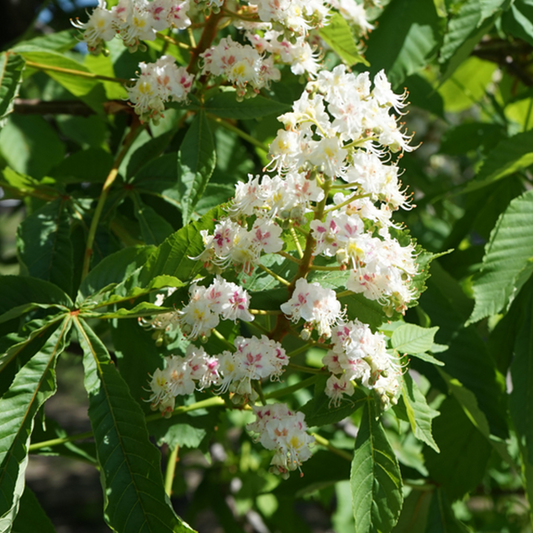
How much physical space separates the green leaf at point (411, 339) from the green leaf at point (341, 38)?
58 cm

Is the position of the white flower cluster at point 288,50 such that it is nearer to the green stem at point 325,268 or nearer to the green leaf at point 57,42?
the green stem at point 325,268

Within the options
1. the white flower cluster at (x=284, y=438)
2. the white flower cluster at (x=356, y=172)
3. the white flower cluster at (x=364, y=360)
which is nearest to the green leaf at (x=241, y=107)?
the white flower cluster at (x=356, y=172)

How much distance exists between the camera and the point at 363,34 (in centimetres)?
137

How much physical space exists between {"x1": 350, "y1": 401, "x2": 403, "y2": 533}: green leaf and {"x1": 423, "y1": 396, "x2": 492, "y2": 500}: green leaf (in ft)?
1.76

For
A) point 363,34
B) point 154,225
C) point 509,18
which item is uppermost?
point 509,18

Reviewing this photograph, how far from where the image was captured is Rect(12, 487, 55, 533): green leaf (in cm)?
104

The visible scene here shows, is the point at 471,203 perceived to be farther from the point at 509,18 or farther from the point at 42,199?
the point at 42,199

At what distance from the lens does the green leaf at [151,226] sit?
1.25 meters

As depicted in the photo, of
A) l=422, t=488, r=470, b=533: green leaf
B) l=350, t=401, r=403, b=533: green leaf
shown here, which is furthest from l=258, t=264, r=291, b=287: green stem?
l=422, t=488, r=470, b=533: green leaf

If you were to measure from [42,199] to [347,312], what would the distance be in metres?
0.79

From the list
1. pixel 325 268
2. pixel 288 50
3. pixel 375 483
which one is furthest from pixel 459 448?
pixel 288 50

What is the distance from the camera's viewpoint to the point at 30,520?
1054 mm

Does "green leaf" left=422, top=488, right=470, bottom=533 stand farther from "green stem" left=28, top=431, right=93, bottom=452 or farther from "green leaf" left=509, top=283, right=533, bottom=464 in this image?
"green stem" left=28, top=431, right=93, bottom=452

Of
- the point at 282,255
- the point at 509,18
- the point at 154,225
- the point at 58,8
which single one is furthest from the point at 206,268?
the point at 58,8
